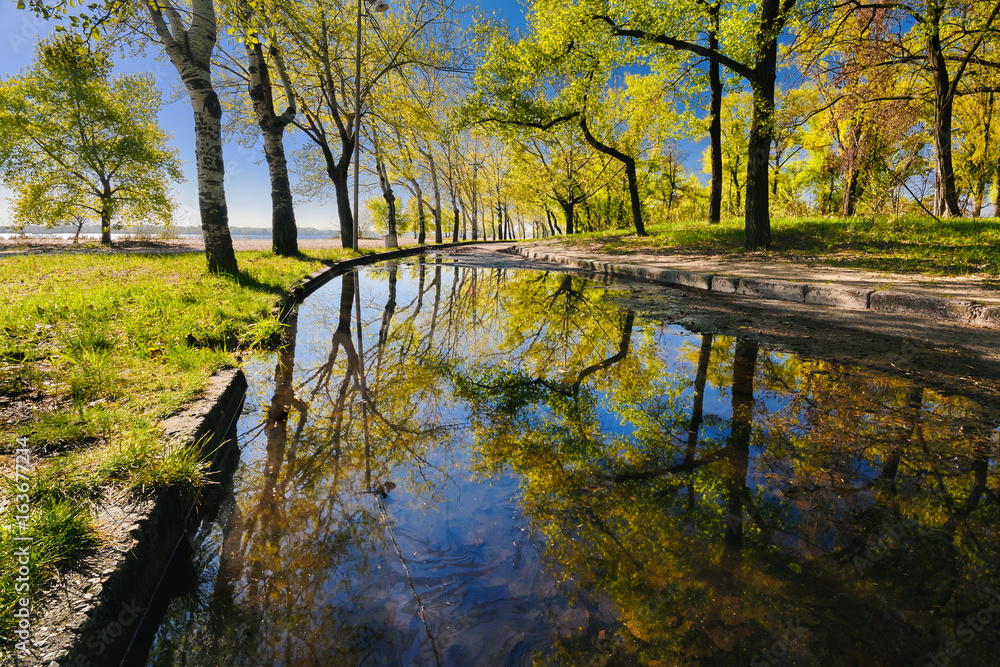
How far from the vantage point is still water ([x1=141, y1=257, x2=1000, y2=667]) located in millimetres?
1241

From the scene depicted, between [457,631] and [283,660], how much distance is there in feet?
1.60

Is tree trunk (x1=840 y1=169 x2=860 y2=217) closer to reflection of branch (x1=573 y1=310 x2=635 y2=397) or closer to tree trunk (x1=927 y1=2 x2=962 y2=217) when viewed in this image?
tree trunk (x1=927 y1=2 x2=962 y2=217)

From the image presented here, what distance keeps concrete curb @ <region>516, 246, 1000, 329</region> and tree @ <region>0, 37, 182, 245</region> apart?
939 inches

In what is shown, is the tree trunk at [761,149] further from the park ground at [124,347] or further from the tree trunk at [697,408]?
the tree trunk at [697,408]

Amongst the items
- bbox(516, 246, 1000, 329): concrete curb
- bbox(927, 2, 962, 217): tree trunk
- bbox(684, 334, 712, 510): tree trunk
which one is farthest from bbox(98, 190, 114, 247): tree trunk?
bbox(927, 2, 962, 217): tree trunk

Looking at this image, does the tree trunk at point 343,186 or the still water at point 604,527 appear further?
the tree trunk at point 343,186

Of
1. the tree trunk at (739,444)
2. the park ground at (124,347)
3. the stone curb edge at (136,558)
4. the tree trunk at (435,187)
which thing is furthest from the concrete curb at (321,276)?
the tree trunk at (435,187)

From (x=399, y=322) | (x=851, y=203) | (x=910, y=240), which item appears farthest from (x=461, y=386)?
(x=851, y=203)

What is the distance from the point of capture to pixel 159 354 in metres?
3.19

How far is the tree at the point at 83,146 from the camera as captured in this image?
18.0 m

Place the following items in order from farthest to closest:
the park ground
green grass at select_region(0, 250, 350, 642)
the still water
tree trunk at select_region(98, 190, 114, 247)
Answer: tree trunk at select_region(98, 190, 114, 247), the park ground, green grass at select_region(0, 250, 350, 642), the still water

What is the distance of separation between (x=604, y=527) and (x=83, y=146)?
2779 centimetres

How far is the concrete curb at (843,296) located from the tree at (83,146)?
23.9 metres

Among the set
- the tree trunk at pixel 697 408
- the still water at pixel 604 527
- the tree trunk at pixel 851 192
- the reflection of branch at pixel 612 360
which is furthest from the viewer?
the tree trunk at pixel 851 192
